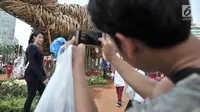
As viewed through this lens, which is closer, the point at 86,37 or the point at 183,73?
the point at 183,73

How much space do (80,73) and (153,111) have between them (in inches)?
20.2

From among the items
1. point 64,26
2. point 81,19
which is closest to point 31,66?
point 64,26

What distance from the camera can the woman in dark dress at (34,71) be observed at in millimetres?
4270

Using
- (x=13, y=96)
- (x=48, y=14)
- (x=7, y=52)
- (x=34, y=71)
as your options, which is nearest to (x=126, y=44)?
(x=34, y=71)

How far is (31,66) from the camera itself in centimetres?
430

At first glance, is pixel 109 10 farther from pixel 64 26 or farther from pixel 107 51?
pixel 64 26

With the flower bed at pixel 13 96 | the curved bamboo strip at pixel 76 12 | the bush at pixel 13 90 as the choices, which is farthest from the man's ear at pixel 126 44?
the curved bamboo strip at pixel 76 12

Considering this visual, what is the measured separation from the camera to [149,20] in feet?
2.05

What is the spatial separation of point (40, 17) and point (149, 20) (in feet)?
25.5

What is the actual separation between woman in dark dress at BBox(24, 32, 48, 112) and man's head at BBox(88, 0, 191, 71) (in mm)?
3700

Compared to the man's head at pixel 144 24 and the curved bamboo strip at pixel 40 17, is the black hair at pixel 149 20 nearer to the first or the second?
the man's head at pixel 144 24

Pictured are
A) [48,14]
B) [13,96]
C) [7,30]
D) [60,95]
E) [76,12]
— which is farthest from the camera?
[7,30]

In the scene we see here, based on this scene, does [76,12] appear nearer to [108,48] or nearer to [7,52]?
[108,48]

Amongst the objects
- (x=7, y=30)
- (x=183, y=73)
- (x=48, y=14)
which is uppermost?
A: (x=7, y=30)
